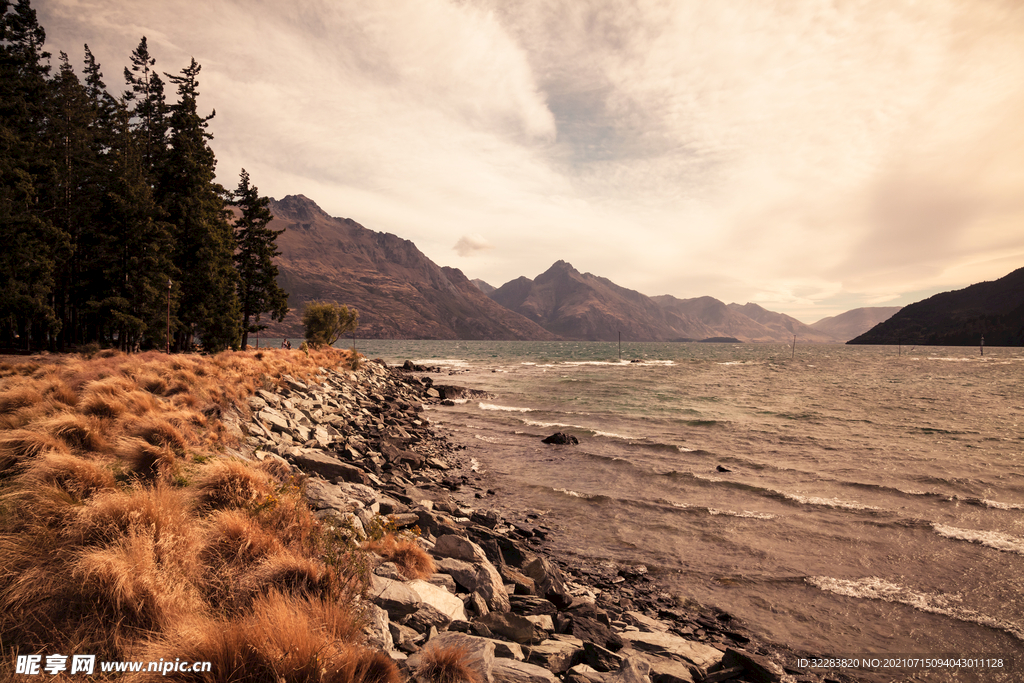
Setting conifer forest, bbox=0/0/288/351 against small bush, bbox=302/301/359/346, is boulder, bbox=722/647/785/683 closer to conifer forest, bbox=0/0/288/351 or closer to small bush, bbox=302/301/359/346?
conifer forest, bbox=0/0/288/351

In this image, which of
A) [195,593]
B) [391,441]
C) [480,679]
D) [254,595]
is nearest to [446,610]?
[480,679]

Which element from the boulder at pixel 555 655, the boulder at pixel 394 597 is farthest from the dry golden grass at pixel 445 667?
the boulder at pixel 555 655

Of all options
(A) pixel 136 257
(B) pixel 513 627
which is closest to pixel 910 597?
(B) pixel 513 627

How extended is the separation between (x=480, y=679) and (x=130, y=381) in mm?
13424

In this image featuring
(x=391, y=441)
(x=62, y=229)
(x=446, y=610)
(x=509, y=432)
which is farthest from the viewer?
(x=62, y=229)

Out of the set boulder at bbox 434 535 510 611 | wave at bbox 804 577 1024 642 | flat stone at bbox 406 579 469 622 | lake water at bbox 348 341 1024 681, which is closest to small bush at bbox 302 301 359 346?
lake water at bbox 348 341 1024 681

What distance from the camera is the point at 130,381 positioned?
11.8 metres

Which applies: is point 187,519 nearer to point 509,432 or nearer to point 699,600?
point 699,600

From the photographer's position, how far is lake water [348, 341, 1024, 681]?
853 cm

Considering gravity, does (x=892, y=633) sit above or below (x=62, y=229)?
below

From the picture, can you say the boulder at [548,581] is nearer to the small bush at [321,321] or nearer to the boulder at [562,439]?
the boulder at [562,439]

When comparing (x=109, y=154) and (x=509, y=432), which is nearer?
(x=509, y=432)

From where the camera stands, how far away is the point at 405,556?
22.8ft

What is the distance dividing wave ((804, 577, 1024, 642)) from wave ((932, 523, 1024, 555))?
12.6 ft
